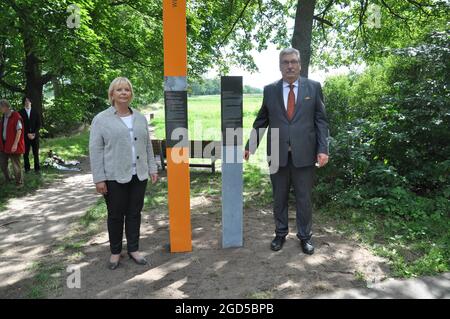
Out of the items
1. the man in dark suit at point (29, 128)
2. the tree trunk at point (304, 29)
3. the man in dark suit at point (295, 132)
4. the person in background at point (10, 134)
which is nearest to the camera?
the man in dark suit at point (295, 132)

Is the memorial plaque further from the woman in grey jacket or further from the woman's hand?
the woman's hand

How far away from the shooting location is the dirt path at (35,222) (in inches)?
176

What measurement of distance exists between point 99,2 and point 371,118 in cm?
750

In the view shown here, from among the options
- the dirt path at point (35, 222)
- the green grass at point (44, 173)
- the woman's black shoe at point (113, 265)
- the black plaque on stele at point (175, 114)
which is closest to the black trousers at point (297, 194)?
the black plaque on stele at point (175, 114)

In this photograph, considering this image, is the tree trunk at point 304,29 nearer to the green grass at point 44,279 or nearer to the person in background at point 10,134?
the green grass at point 44,279

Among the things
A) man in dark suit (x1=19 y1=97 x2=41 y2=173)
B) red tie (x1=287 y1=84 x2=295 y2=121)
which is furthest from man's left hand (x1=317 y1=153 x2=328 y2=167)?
man in dark suit (x1=19 y1=97 x2=41 y2=173)

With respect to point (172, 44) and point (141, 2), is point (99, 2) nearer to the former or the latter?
point (141, 2)

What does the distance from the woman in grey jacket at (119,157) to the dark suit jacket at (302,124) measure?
144 cm

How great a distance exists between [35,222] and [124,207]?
2932 millimetres

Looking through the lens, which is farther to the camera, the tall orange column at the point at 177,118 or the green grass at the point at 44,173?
the green grass at the point at 44,173

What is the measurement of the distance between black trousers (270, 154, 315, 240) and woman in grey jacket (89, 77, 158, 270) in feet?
4.90

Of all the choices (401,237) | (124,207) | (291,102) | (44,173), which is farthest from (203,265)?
(44,173)

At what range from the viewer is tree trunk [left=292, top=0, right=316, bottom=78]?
23.4 ft
